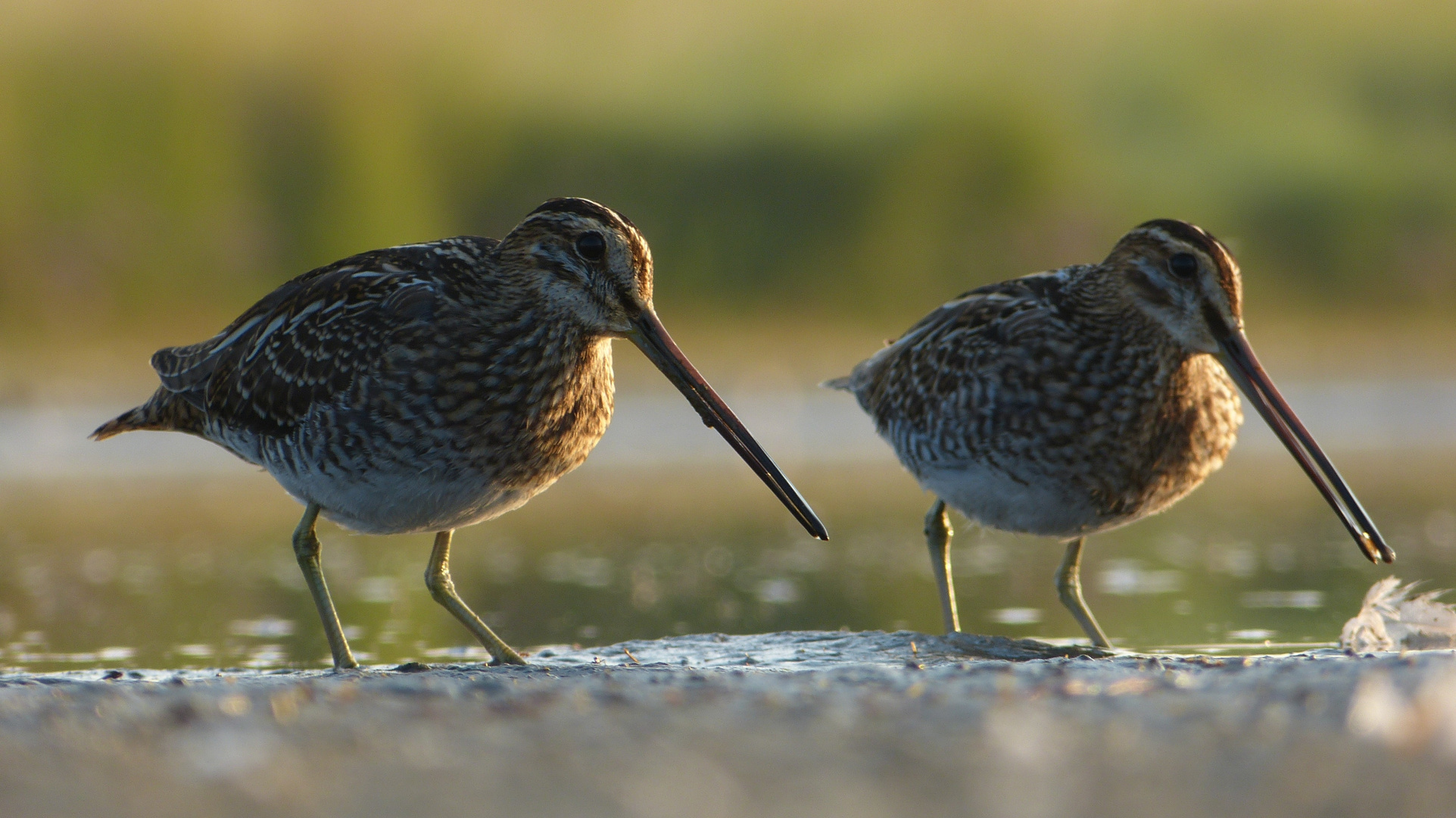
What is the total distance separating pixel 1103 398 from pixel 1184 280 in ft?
1.92

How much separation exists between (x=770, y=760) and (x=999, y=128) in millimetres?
67804

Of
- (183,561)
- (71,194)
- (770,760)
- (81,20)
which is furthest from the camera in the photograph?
(81,20)

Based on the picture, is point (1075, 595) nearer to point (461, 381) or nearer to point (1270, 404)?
point (1270, 404)

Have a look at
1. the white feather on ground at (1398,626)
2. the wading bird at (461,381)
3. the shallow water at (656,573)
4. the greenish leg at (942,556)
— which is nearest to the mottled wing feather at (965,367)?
the greenish leg at (942,556)

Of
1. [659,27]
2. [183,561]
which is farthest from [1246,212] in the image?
[183,561]

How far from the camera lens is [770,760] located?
Result: 3689 millimetres

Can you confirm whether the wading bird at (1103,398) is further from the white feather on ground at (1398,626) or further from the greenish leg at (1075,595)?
the white feather on ground at (1398,626)

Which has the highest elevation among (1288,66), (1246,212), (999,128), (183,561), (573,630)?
(1288,66)

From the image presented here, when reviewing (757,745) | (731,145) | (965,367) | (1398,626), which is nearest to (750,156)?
(731,145)

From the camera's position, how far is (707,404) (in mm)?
6113

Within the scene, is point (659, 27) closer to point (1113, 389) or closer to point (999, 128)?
point (999, 128)

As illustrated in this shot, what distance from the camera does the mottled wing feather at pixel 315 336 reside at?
20.8 ft

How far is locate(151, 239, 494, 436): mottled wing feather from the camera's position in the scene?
A: 635cm

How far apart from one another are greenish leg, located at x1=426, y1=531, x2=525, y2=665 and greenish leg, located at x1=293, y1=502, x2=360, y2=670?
442 millimetres
